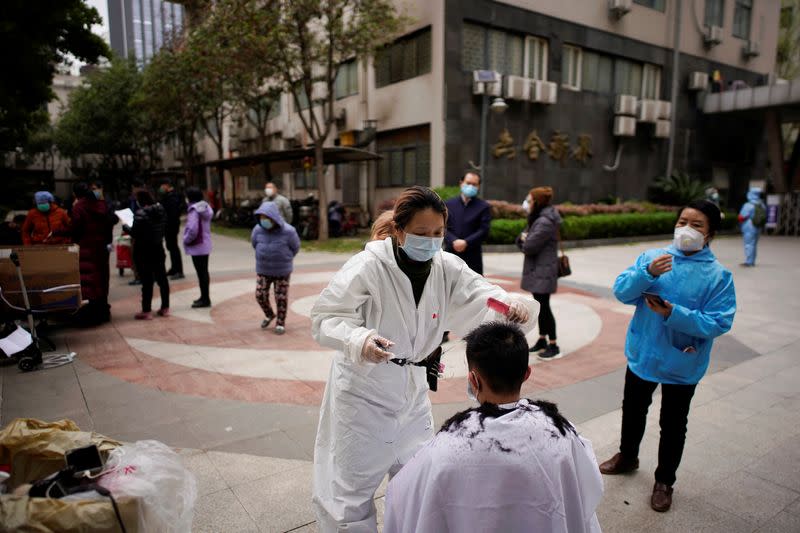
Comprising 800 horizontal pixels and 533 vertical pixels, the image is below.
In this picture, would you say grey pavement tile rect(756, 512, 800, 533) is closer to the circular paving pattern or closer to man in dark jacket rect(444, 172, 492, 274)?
the circular paving pattern

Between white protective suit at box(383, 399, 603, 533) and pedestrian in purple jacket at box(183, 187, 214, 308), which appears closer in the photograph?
white protective suit at box(383, 399, 603, 533)

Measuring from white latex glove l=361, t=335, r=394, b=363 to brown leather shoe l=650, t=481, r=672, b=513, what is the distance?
2.06 m

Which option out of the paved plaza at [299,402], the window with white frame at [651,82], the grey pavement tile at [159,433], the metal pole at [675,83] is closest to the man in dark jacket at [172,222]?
the paved plaza at [299,402]

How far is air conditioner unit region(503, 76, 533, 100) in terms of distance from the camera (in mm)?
16766

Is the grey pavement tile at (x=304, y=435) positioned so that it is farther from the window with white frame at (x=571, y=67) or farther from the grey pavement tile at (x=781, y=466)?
the window with white frame at (x=571, y=67)

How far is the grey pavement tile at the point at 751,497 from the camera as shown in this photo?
2912 millimetres

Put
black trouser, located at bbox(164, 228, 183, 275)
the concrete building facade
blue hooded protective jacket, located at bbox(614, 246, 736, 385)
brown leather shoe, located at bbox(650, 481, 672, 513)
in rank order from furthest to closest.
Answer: the concrete building facade < black trouser, located at bbox(164, 228, 183, 275) < brown leather shoe, located at bbox(650, 481, 672, 513) < blue hooded protective jacket, located at bbox(614, 246, 736, 385)

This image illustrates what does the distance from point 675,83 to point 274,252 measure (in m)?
21.1

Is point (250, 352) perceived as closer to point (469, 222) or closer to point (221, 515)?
point (469, 222)

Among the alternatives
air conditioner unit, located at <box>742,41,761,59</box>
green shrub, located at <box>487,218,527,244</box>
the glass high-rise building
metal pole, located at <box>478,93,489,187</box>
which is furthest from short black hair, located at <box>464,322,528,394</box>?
air conditioner unit, located at <box>742,41,761,59</box>

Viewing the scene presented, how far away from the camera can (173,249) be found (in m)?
10.0

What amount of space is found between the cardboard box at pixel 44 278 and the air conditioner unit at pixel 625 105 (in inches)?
758

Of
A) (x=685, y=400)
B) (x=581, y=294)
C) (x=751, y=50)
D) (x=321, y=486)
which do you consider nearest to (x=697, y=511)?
(x=685, y=400)

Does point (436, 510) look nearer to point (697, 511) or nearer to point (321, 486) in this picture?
point (321, 486)
